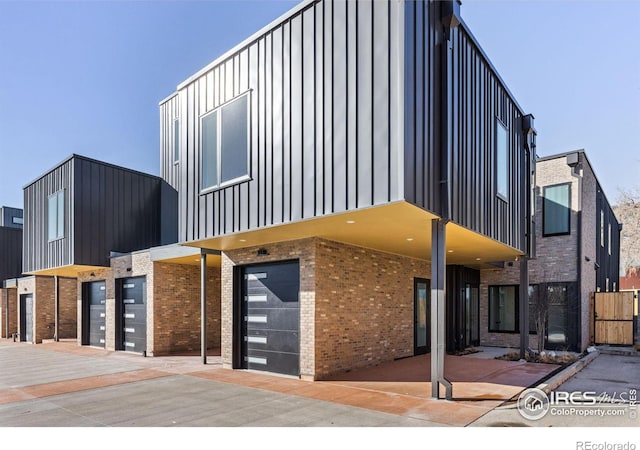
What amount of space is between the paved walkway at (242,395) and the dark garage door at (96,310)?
5626 mm

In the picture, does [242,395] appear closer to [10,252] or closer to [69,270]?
[69,270]

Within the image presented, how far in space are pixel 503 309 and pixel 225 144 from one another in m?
12.6

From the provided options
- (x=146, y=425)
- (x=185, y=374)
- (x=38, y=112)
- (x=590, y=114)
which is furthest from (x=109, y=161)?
(x=590, y=114)

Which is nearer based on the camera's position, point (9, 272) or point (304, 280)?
point (304, 280)

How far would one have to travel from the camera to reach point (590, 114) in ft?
34.9

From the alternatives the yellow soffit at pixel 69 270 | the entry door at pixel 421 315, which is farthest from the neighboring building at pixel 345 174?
→ the yellow soffit at pixel 69 270

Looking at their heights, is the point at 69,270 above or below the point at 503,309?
above

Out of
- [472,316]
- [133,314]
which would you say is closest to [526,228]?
[472,316]

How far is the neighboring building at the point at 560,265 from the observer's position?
51.0ft

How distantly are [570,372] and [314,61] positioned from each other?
943 cm

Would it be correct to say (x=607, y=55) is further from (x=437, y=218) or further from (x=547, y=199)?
(x=547, y=199)

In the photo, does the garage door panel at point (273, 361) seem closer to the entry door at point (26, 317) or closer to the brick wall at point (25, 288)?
the brick wall at point (25, 288)

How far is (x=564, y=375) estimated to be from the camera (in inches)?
411

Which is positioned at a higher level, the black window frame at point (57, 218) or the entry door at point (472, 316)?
the black window frame at point (57, 218)
